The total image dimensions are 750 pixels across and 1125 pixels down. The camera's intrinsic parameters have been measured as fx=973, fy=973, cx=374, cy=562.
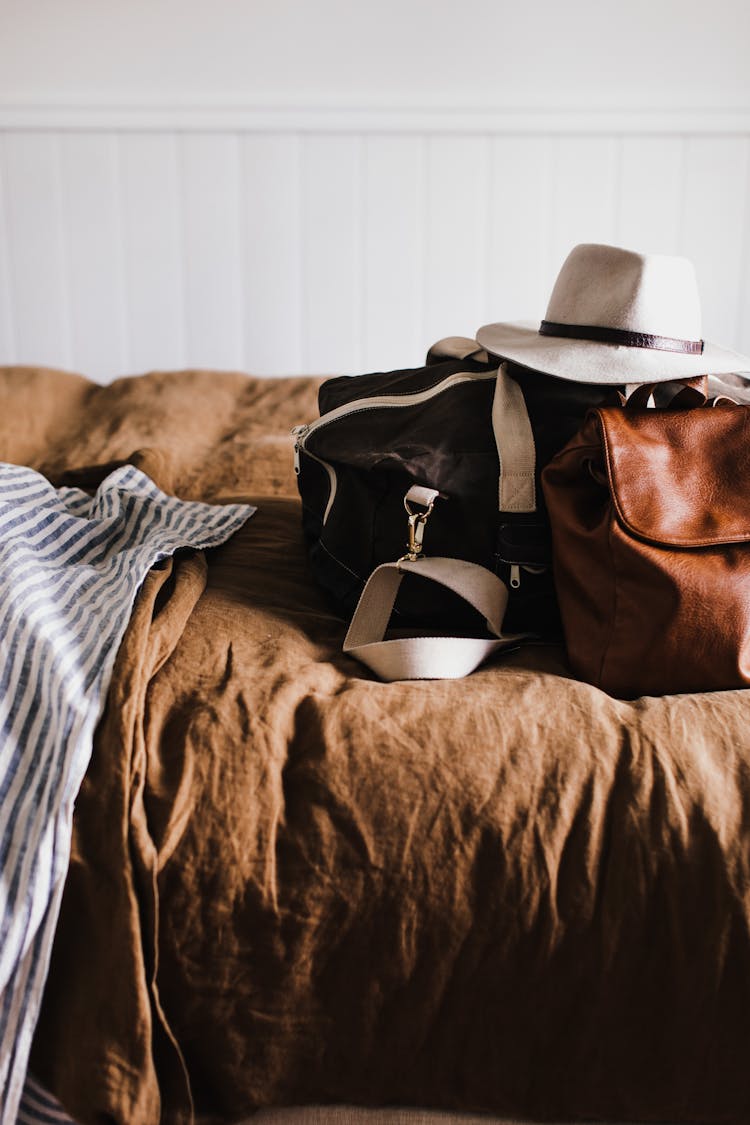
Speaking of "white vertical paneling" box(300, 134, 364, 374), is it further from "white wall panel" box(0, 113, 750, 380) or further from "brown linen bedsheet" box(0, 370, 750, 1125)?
"brown linen bedsheet" box(0, 370, 750, 1125)

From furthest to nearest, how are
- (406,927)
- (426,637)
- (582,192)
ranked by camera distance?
(582,192) → (426,637) → (406,927)

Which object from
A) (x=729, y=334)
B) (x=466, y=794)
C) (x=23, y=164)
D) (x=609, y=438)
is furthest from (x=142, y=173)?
(x=466, y=794)

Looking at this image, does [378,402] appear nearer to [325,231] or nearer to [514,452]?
[514,452]

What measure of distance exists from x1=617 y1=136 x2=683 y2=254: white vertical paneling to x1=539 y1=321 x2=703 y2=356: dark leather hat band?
1.00 metres

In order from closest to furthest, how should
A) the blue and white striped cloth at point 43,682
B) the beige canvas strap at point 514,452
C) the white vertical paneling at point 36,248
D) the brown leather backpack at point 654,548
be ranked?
the blue and white striped cloth at point 43,682
the brown leather backpack at point 654,548
the beige canvas strap at point 514,452
the white vertical paneling at point 36,248

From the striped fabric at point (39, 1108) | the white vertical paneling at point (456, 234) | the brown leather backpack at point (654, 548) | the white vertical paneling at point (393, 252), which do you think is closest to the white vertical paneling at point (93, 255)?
the white vertical paneling at point (393, 252)

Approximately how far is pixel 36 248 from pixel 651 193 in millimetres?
1158

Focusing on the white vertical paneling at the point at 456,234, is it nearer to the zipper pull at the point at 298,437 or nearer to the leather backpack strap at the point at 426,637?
the zipper pull at the point at 298,437

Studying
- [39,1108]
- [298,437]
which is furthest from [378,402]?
[39,1108]

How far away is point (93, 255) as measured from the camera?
1839 mm

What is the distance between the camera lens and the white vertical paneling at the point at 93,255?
5.86 feet

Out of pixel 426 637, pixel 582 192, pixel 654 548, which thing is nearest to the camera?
pixel 654 548

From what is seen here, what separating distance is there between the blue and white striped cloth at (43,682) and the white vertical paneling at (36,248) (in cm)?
94

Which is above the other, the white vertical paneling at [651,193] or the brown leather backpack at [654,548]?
the white vertical paneling at [651,193]
